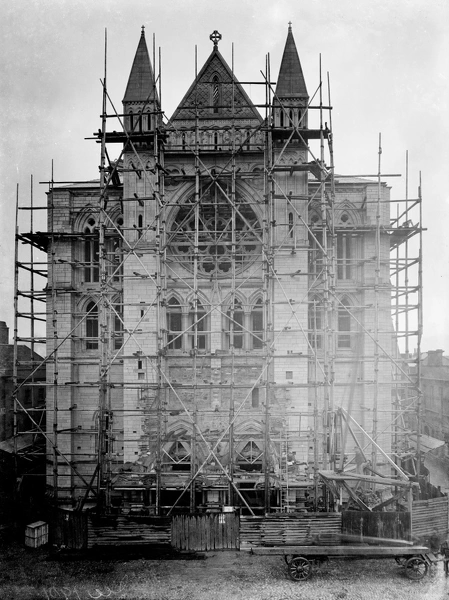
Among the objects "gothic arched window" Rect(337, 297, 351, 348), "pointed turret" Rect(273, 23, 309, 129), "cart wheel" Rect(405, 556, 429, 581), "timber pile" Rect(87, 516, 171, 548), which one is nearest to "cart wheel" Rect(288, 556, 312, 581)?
"cart wheel" Rect(405, 556, 429, 581)

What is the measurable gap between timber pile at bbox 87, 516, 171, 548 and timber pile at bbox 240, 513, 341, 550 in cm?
257

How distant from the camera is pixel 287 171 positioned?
20.4m

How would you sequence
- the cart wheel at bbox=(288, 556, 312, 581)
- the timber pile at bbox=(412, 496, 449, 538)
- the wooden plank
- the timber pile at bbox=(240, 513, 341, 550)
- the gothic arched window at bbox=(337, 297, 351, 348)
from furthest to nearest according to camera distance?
the gothic arched window at bbox=(337, 297, 351, 348)
the timber pile at bbox=(412, 496, 449, 538)
the timber pile at bbox=(240, 513, 341, 550)
the cart wheel at bbox=(288, 556, 312, 581)
the wooden plank

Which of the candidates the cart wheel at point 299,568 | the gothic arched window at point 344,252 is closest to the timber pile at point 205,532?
the cart wheel at point 299,568

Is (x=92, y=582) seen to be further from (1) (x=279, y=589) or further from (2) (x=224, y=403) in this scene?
(2) (x=224, y=403)

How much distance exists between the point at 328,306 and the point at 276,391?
17.1ft

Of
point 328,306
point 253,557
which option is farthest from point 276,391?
point 253,557

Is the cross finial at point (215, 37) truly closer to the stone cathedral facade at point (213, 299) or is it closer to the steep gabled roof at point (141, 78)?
the stone cathedral facade at point (213, 299)

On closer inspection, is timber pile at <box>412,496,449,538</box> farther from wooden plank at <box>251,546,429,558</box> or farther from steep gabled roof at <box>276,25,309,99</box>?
steep gabled roof at <box>276,25,309,99</box>

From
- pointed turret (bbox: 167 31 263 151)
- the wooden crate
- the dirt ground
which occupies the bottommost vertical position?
the dirt ground

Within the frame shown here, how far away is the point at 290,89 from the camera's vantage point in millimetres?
20656

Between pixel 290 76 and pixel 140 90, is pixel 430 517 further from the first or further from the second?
pixel 140 90

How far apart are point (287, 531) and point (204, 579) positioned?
302 centimetres

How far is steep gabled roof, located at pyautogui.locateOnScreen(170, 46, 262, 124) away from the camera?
2109 cm
